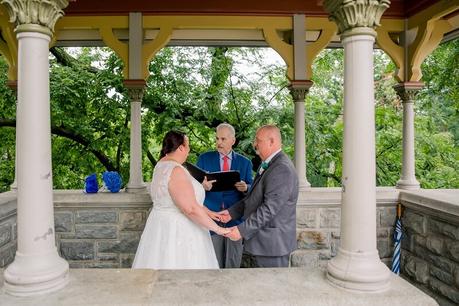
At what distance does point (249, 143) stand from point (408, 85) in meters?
3.77

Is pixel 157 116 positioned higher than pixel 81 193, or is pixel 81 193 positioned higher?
pixel 157 116

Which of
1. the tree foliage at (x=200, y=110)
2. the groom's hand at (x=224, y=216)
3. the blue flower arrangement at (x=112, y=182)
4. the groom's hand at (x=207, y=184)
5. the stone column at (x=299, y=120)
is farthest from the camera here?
the tree foliage at (x=200, y=110)

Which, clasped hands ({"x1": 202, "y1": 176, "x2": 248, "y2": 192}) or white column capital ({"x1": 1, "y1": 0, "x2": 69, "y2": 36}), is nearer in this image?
white column capital ({"x1": 1, "y1": 0, "x2": 69, "y2": 36})

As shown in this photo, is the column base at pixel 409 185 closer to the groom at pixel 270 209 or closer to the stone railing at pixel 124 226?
the stone railing at pixel 124 226

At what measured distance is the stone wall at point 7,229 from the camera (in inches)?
161

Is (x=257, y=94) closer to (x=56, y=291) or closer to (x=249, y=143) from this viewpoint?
(x=249, y=143)

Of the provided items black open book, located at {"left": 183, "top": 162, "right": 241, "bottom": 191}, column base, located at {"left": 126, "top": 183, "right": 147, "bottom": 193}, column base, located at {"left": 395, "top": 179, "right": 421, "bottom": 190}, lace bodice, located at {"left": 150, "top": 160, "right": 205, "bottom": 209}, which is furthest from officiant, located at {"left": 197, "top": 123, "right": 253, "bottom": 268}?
column base, located at {"left": 395, "top": 179, "right": 421, "bottom": 190}

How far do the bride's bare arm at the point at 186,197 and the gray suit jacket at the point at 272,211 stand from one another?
22 cm

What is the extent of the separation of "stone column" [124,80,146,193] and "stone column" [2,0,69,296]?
2.81 metres

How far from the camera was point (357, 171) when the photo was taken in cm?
219

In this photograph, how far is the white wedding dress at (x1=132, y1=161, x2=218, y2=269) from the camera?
2.78 metres

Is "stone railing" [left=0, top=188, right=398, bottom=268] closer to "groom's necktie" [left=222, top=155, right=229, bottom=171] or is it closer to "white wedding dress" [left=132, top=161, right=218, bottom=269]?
"groom's necktie" [left=222, top=155, right=229, bottom=171]

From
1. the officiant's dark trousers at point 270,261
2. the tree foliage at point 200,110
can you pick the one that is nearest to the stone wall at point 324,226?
the officiant's dark trousers at point 270,261

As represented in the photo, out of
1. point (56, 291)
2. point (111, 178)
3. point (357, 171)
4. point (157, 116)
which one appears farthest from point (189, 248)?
point (157, 116)
